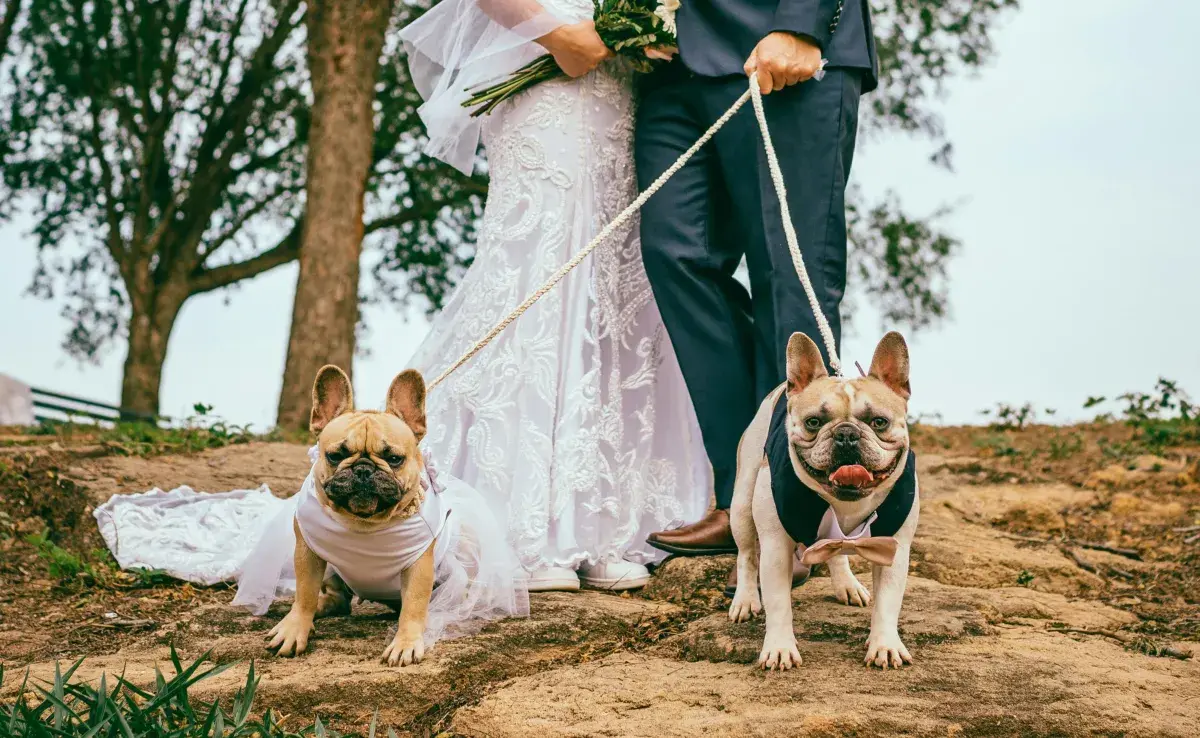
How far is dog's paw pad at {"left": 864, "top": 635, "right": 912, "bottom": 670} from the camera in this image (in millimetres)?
2906

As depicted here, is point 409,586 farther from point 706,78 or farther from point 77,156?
point 77,156

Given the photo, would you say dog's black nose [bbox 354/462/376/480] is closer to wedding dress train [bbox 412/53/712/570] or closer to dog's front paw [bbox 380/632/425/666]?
dog's front paw [bbox 380/632/425/666]

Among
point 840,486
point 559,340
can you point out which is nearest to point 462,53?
point 559,340

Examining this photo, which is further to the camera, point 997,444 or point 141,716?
point 997,444

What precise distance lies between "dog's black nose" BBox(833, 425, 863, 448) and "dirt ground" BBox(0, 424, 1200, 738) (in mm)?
615

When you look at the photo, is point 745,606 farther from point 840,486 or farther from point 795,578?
point 840,486

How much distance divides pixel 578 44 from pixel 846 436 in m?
2.09

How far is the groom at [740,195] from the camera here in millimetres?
3854

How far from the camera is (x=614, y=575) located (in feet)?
13.5

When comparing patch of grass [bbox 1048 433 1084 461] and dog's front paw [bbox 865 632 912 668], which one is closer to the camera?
dog's front paw [bbox 865 632 912 668]

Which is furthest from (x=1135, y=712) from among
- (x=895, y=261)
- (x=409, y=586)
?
(x=895, y=261)

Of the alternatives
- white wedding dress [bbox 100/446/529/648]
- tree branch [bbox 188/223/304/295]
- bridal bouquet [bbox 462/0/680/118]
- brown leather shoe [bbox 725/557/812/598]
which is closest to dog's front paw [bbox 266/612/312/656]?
white wedding dress [bbox 100/446/529/648]

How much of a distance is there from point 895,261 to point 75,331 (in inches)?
438

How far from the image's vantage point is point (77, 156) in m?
14.5
